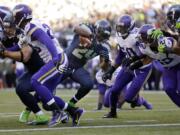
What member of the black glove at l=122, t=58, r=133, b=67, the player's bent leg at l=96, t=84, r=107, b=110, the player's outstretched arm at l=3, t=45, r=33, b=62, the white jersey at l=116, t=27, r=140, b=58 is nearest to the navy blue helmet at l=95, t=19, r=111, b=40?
the white jersey at l=116, t=27, r=140, b=58

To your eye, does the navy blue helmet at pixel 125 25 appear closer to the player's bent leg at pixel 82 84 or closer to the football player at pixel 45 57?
the player's bent leg at pixel 82 84

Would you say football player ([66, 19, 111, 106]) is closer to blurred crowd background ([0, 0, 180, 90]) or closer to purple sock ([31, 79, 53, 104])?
purple sock ([31, 79, 53, 104])

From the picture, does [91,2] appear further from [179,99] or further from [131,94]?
[179,99]

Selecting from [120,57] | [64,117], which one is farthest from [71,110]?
[120,57]

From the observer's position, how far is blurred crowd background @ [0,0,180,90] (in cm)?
2417

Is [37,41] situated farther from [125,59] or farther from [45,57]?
[125,59]

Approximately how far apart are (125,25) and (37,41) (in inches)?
91.9

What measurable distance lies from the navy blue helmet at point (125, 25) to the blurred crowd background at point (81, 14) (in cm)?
1233

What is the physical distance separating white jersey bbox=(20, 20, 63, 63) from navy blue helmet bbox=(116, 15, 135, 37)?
2078 mm

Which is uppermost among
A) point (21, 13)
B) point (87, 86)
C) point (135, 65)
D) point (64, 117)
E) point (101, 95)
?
point (21, 13)

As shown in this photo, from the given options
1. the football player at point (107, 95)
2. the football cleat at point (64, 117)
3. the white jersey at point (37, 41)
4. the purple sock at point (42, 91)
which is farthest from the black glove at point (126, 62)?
the purple sock at point (42, 91)

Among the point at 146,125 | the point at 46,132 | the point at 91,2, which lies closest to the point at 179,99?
the point at 146,125

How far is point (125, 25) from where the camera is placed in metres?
10.3

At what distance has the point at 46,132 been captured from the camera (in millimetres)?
7586
